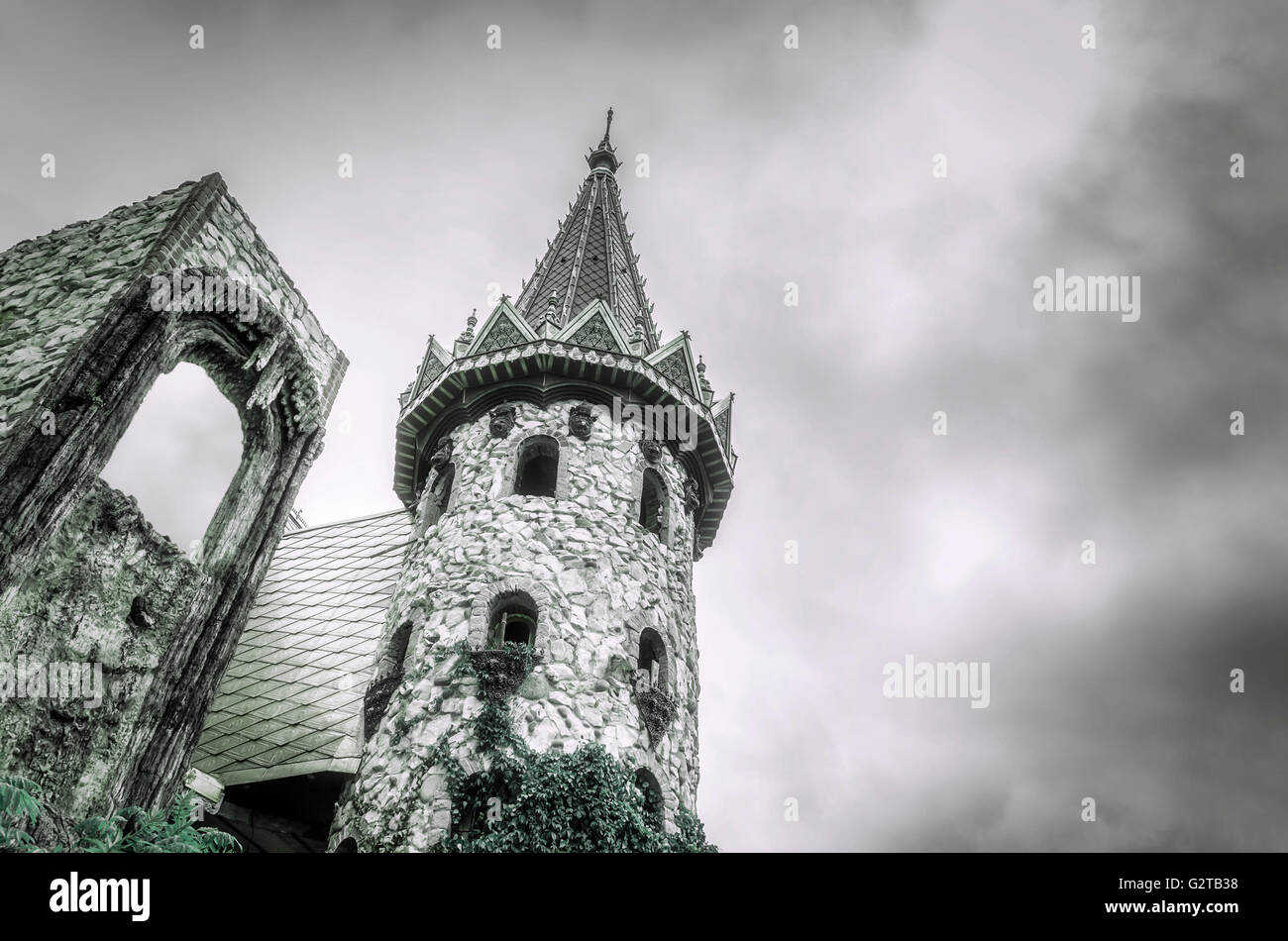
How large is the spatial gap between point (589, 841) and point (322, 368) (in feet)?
22.0

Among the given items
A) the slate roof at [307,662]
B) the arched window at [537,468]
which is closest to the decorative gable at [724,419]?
the arched window at [537,468]


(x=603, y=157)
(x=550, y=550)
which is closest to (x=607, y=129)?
(x=603, y=157)

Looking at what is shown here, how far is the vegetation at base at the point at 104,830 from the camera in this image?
19.0 feet

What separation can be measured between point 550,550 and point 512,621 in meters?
1.35

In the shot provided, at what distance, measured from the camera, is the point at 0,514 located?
670cm

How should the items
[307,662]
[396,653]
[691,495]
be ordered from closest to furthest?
[396,653] < [307,662] < [691,495]

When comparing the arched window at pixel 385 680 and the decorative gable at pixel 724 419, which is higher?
the decorative gable at pixel 724 419

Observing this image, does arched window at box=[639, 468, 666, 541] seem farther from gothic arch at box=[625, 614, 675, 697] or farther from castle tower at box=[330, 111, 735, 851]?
gothic arch at box=[625, 614, 675, 697]
